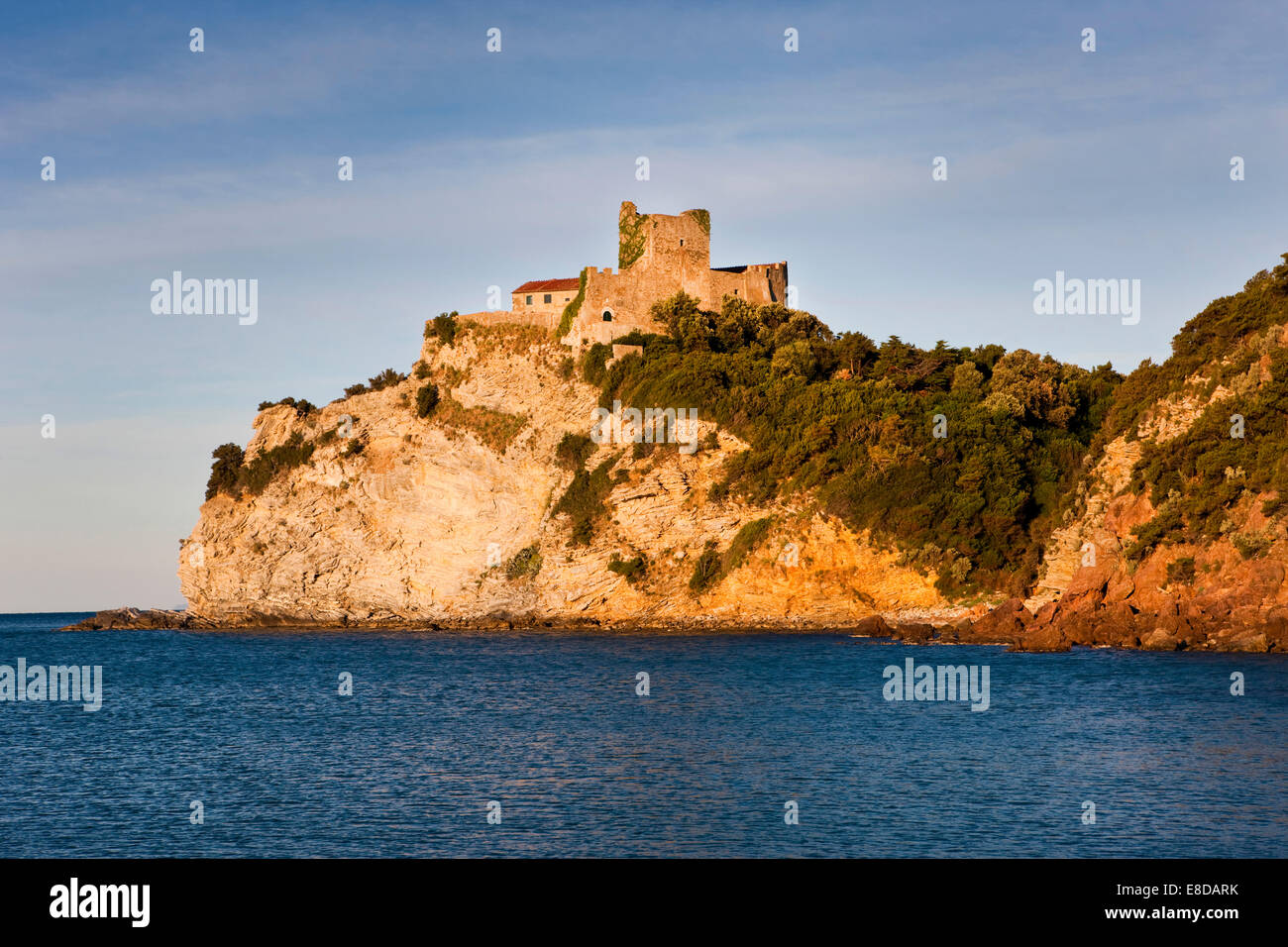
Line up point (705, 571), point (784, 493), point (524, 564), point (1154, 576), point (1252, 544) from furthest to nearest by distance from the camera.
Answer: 1. point (524, 564)
2. point (705, 571)
3. point (784, 493)
4. point (1154, 576)
5. point (1252, 544)

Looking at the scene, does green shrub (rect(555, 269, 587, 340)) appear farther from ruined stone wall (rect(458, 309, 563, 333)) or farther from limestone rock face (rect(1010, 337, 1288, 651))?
limestone rock face (rect(1010, 337, 1288, 651))

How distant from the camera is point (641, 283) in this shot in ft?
222

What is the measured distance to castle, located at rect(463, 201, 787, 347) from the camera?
67.1 metres

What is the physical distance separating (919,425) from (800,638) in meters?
13.6

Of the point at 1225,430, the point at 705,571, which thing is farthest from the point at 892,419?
the point at 1225,430

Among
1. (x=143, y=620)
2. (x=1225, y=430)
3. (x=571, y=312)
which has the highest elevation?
(x=571, y=312)

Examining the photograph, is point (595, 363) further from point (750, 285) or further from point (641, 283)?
point (750, 285)

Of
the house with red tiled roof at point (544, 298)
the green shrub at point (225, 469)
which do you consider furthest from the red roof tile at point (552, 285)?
the green shrub at point (225, 469)

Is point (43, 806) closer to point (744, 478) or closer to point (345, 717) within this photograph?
point (345, 717)

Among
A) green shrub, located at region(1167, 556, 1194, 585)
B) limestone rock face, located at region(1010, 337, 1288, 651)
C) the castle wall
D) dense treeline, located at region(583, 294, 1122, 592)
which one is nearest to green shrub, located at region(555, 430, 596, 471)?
dense treeline, located at region(583, 294, 1122, 592)

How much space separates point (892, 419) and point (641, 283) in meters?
17.7
